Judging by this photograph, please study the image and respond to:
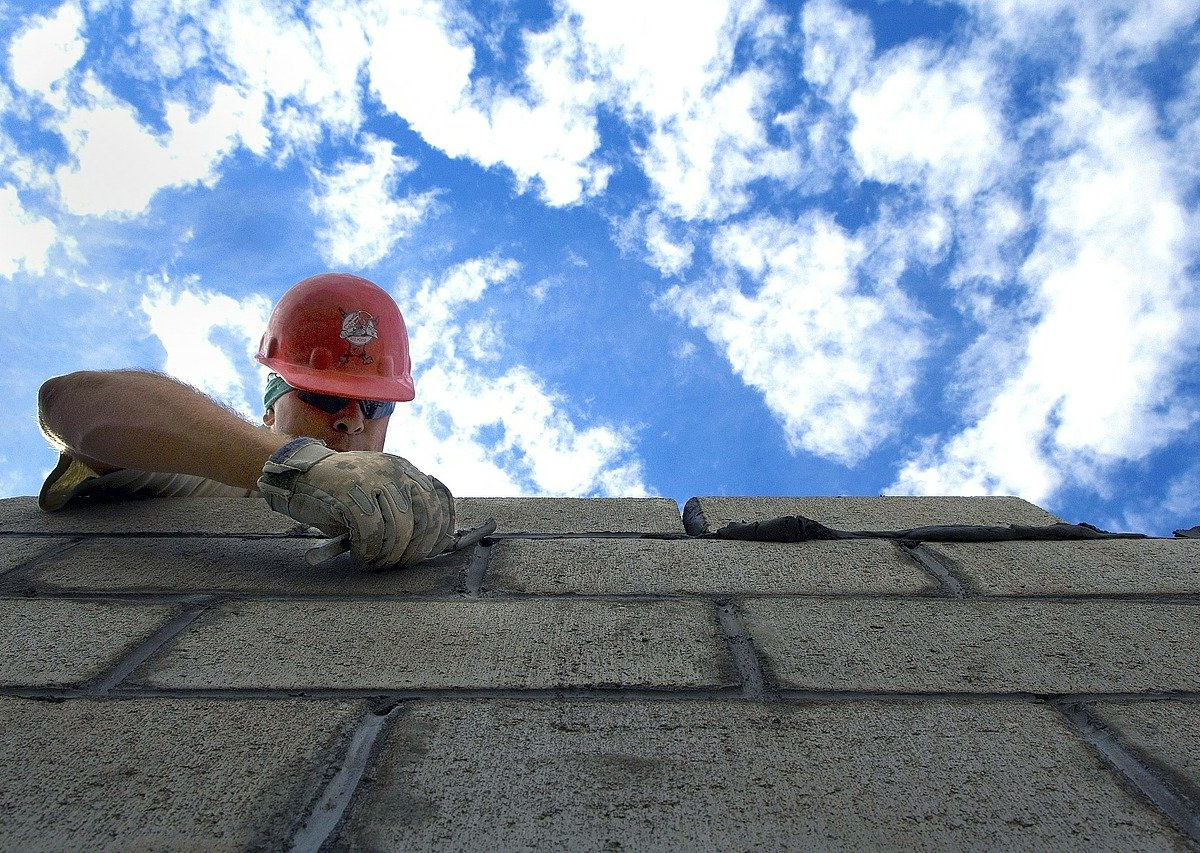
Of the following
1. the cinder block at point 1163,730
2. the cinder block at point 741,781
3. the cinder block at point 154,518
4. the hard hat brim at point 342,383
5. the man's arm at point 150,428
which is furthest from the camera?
the hard hat brim at point 342,383

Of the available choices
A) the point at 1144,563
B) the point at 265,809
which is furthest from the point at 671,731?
the point at 1144,563

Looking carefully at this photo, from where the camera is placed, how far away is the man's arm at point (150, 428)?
1.56 metres

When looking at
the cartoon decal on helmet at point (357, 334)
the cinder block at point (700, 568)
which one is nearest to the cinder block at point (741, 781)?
the cinder block at point (700, 568)

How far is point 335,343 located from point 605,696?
1659 millimetres

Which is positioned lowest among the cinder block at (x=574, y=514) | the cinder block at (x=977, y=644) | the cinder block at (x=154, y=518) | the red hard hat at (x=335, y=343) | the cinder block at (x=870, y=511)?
the cinder block at (x=977, y=644)

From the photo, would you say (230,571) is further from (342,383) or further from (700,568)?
(342,383)

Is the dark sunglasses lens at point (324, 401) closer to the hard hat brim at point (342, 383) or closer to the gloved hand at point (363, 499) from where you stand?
the hard hat brim at point (342, 383)

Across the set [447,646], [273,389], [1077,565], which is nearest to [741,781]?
[447,646]

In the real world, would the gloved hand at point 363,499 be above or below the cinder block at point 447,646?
above

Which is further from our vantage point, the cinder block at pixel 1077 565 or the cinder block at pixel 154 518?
the cinder block at pixel 154 518

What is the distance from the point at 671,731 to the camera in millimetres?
917

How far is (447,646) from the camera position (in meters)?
1.14

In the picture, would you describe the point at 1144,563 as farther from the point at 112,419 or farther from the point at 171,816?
the point at 112,419

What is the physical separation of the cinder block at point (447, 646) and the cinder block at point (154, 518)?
526mm
